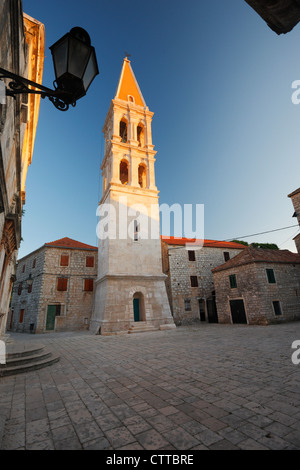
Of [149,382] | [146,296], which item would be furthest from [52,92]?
[146,296]

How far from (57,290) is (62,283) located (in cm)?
73

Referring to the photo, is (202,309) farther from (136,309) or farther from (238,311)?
(136,309)

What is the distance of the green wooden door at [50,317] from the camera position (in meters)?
18.5

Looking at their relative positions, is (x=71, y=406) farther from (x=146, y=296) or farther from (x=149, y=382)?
(x=146, y=296)

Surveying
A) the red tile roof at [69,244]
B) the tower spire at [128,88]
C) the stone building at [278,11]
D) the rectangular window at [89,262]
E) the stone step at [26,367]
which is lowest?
the stone step at [26,367]

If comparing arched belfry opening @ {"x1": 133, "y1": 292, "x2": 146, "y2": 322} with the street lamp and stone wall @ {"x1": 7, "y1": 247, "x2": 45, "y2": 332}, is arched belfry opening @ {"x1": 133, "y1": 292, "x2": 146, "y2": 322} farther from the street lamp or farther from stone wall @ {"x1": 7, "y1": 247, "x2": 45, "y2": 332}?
the street lamp

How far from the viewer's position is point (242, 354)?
652 cm

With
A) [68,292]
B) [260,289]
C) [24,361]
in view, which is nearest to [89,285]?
[68,292]

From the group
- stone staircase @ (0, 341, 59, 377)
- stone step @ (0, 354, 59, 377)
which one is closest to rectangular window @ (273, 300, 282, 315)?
stone staircase @ (0, 341, 59, 377)

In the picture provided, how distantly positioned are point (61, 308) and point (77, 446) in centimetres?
1897

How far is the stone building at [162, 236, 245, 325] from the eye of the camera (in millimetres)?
→ 20969

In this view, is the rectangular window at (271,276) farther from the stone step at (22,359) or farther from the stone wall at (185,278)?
the stone step at (22,359)

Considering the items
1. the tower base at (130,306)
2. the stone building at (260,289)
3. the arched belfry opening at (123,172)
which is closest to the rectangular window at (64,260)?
the tower base at (130,306)

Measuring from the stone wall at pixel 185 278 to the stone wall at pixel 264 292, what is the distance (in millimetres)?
3307
